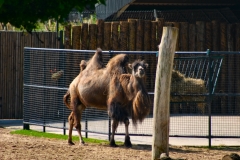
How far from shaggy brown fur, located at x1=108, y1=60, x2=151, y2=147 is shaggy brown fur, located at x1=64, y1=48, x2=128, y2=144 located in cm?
21

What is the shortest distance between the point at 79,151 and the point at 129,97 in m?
1.62

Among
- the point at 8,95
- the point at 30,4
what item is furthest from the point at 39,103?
the point at 30,4

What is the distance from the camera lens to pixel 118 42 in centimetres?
1848

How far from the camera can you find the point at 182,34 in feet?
62.7

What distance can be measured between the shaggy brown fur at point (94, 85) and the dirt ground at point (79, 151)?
82cm

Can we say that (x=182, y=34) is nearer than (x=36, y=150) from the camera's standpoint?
No

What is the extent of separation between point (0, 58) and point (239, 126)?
276 inches

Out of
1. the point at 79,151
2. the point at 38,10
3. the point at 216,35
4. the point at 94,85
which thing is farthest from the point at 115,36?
the point at 38,10

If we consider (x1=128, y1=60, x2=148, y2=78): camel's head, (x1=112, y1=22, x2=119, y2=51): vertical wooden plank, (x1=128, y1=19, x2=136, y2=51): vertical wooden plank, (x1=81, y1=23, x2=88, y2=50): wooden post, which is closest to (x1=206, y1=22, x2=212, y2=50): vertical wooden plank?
(x1=128, y1=19, x2=136, y2=51): vertical wooden plank

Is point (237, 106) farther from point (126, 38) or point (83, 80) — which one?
point (83, 80)

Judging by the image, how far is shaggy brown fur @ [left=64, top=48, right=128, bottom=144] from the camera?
1372cm

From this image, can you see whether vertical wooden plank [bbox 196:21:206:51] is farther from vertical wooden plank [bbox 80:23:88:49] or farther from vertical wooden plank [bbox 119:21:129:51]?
vertical wooden plank [bbox 80:23:88:49]

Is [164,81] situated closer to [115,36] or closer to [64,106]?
[64,106]

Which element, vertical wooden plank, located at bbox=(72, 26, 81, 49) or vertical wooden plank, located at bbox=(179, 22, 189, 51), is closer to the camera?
vertical wooden plank, located at bbox=(72, 26, 81, 49)
